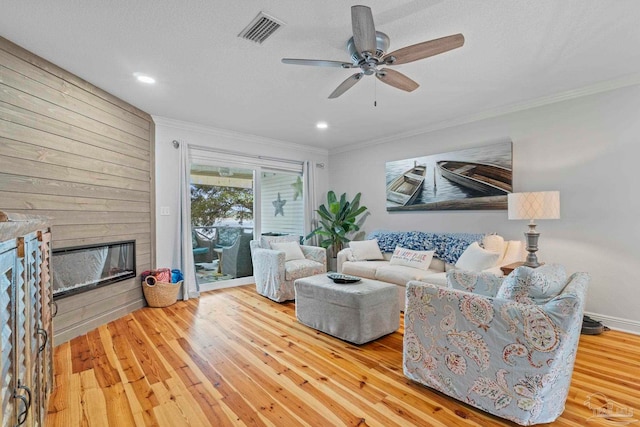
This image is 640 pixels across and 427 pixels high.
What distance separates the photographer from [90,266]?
3.23 meters

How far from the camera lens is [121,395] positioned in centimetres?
203

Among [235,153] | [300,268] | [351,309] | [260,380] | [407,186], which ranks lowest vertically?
[260,380]

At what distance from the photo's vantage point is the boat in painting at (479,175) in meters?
3.75

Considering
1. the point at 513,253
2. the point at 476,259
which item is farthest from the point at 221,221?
the point at 513,253

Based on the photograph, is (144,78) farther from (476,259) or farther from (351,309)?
(476,259)

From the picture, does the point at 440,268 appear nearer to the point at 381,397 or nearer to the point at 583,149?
the point at 583,149

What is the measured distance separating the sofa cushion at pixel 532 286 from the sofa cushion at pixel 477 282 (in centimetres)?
33

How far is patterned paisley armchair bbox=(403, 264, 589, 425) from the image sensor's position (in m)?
1.58

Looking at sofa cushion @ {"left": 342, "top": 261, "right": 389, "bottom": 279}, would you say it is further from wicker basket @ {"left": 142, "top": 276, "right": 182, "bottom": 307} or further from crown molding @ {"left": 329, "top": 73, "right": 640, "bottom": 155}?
wicker basket @ {"left": 142, "top": 276, "right": 182, "bottom": 307}

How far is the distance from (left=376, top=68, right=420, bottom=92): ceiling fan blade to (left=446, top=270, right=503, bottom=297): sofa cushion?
153cm

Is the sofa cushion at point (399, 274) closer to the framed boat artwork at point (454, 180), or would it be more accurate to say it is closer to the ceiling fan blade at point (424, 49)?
the framed boat artwork at point (454, 180)

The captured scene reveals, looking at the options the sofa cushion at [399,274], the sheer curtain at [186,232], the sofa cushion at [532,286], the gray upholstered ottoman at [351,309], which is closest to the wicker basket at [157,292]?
the sheer curtain at [186,232]

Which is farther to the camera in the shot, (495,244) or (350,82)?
(495,244)

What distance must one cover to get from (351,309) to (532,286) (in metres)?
1.45
